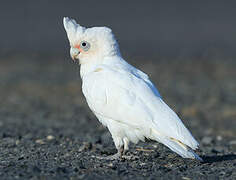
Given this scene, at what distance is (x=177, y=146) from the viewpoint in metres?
9.55

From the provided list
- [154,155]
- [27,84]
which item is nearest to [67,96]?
[27,84]

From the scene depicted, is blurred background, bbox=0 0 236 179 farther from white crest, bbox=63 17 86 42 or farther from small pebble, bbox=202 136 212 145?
white crest, bbox=63 17 86 42

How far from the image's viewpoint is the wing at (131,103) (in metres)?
9.69

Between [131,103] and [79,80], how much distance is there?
14.6 m

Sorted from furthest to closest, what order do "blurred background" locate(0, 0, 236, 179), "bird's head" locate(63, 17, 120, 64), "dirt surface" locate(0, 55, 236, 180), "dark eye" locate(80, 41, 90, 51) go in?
1. "blurred background" locate(0, 0, 236, 179)
2. "dark eye" locate(80, 41, 90, 51)
3. "bird's head" locate(63, 17, 120, 64)
4. "dirt surface" locate(0, 55, 236, 180)

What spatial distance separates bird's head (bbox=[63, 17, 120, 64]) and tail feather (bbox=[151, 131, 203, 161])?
188 cm

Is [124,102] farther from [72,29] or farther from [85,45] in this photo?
[72,29]

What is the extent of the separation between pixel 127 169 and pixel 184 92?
1297 cm

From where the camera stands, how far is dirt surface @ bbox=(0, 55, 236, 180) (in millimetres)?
9516

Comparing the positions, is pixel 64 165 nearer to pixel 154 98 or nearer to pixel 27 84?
pixel 154 98

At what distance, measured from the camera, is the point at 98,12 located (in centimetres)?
4622

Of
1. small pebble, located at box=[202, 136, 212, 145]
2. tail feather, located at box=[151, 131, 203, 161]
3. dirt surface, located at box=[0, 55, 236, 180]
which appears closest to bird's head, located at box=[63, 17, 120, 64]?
dirt surface, located at box=[0, 55, 236, 180]

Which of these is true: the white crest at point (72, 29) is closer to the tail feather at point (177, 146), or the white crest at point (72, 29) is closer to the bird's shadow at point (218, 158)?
the tail feather at point (177, 146)

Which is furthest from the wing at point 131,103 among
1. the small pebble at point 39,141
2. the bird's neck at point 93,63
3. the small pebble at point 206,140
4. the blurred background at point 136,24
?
the blurred background at point 136,24
